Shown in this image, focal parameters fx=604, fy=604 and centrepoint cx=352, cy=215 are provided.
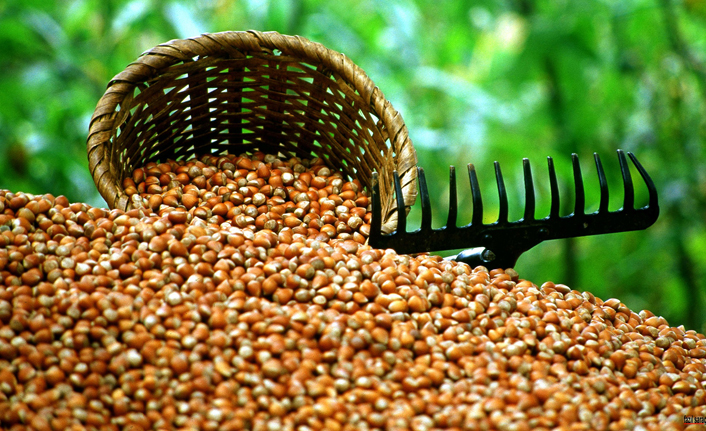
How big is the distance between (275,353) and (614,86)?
6.47 feet

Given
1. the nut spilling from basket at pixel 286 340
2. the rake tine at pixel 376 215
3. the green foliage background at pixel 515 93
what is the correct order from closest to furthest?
the nut spilling from basket at pixel 286 340, the rake tine at pixel 376 215, the green foliage background at pixel 515 93

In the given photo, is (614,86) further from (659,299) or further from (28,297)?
(28,297)

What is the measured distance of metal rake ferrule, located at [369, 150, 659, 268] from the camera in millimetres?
952

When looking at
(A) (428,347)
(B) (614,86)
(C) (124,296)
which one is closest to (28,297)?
(C) (124,296)

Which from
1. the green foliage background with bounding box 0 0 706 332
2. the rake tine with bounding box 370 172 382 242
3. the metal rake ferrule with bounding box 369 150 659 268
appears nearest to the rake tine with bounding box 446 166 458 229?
the metal rake ferrule with bounding box 369 150 659 268

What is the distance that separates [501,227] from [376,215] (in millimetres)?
217

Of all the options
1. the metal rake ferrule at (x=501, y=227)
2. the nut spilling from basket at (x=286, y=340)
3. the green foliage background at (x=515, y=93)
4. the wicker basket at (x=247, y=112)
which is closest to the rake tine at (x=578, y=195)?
the metal rake ferrule at (x=501, y=227)

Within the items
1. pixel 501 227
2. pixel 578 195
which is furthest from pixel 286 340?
pixel 578 195

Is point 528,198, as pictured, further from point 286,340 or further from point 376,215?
point 286,340

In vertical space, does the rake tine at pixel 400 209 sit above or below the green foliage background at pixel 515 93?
below

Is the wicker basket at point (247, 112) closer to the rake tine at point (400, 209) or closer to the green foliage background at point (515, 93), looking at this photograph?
the rake tine at point (400, 209)

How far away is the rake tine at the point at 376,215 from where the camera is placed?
907 mm

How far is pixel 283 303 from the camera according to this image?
0.77m

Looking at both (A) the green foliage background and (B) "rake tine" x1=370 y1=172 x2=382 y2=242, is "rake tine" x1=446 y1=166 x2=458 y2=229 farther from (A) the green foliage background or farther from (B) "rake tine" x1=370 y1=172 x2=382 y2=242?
(A) the green foliage background
